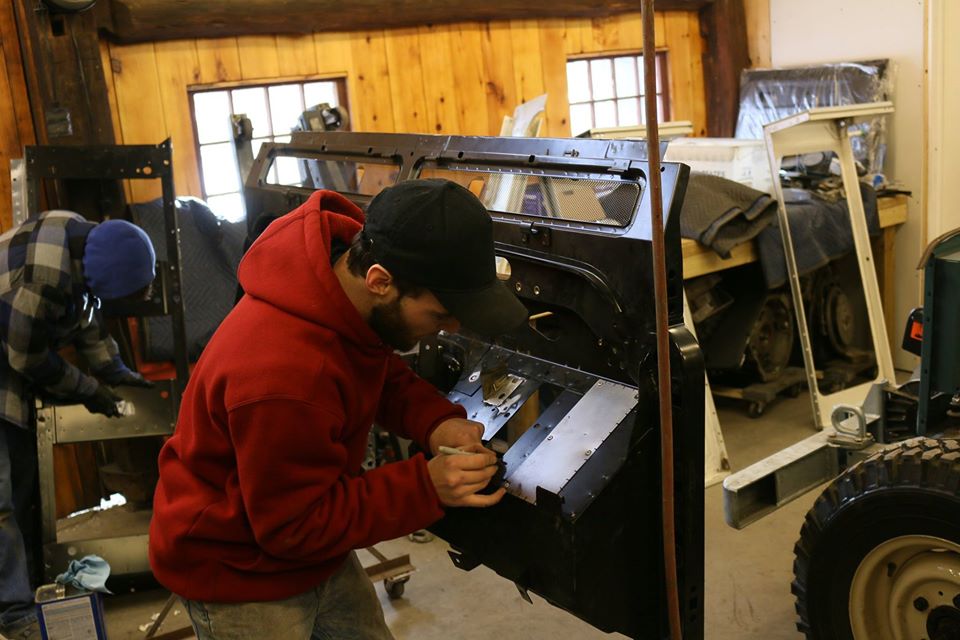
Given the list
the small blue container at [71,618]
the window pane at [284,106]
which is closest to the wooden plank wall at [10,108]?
the window pane at [284,106]

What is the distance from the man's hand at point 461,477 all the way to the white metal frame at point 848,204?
311 cm

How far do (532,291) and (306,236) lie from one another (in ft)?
1.95

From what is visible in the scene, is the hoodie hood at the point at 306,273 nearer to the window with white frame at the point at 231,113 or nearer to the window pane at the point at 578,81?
the window with white frame at the point at 231,113

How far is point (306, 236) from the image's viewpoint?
1.63 m

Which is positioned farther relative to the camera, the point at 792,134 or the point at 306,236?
the point at 792,134

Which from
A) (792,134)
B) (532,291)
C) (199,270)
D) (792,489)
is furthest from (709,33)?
(532,291)

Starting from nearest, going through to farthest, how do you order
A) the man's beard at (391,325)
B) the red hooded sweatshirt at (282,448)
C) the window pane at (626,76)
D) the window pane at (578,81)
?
the red hooded sweatshirt at (282,448) < the man's beard at (391,325) < the window pane at (578,81) < the window pane at (626,76)

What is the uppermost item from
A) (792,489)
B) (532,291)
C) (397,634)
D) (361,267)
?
(361,267)

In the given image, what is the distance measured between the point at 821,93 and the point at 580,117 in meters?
1.38

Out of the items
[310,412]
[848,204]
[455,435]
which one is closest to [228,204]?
[848,204]

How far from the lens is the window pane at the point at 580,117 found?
580 centimetres

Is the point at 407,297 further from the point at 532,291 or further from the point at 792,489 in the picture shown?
the point at 792,489

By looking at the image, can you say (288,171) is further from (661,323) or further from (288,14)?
(661,323)

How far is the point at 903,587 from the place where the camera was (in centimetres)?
230
